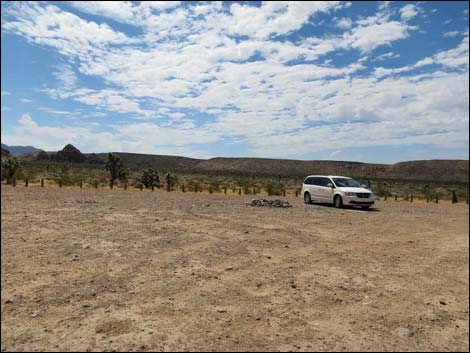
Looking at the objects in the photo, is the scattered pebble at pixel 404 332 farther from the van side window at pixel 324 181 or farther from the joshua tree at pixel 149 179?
the joshua tree at pixel 149 179

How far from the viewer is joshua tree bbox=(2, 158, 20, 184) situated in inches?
995

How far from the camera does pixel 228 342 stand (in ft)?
12.3

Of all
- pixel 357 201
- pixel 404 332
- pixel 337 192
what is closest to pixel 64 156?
pixel 337 192

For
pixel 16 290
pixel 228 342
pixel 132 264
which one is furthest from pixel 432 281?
pixel 16 290

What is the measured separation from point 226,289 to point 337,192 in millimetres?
13974

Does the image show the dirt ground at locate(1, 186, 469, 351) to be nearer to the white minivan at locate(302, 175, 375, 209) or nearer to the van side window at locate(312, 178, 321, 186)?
the white minivan at locate(302, 175, 375, 209)

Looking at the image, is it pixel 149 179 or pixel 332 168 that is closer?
pixel 149 179

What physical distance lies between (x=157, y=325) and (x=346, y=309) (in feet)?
7.38

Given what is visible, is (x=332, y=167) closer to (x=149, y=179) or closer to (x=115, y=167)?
(x=115, y=167)

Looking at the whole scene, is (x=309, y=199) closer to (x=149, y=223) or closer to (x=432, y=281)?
(x=149, y=223)

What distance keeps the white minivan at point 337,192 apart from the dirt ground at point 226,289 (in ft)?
25.9

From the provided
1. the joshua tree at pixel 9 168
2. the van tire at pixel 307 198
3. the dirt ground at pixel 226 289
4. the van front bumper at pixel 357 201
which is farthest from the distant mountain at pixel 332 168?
the dirt ground at pixel 226 289

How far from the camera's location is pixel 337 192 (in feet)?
60.1

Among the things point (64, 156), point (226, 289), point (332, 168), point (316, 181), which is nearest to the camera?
point (226, 289)
